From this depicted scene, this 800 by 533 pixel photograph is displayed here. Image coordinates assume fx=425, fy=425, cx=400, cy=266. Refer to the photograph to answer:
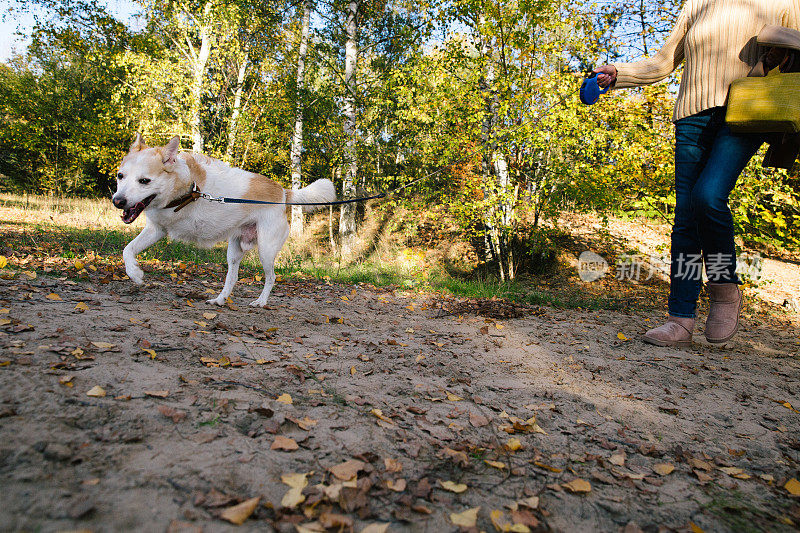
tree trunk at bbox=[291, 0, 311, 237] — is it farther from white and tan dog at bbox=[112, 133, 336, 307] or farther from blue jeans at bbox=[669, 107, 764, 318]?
blue jeans at bbox=[669, 107, 764, 318]

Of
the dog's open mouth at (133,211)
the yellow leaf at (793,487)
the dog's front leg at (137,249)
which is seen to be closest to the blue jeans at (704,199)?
the yellow leaf at (793,487)

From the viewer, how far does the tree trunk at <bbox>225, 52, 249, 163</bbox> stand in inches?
446

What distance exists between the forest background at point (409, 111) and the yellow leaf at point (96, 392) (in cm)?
602

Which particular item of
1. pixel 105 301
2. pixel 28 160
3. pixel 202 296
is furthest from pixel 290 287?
pixel 28 160

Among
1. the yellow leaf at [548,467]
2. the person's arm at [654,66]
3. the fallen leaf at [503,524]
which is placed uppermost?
the person's arm at [654,66]

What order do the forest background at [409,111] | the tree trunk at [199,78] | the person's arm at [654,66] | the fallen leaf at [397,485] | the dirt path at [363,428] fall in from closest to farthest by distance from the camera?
the dirt path at [363,428]
the fallen leaf at [397,485]
the person's arm at [654,66]
the forest background at [409,111]
the tree trunk at [199,78]

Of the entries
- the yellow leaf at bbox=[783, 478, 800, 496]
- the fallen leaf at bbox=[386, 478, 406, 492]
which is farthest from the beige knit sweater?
the fallen leaf at bbox=[386, 478, 406, 492]

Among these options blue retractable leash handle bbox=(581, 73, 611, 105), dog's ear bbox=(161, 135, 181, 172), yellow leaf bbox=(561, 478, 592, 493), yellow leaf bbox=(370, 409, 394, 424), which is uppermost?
blue retractable leash handle bbox=(581, 73, 611, 105)

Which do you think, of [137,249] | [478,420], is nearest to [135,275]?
[137,249]

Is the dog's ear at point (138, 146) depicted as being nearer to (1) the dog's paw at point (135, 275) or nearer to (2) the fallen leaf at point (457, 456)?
(1) the dog's paw at point (135, 275)

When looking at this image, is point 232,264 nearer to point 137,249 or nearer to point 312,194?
point 137,249

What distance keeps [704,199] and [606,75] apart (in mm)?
1176

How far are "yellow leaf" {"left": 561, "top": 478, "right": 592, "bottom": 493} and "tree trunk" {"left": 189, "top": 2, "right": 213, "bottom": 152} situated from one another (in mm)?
11819

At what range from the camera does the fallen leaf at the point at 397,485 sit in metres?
1.36
